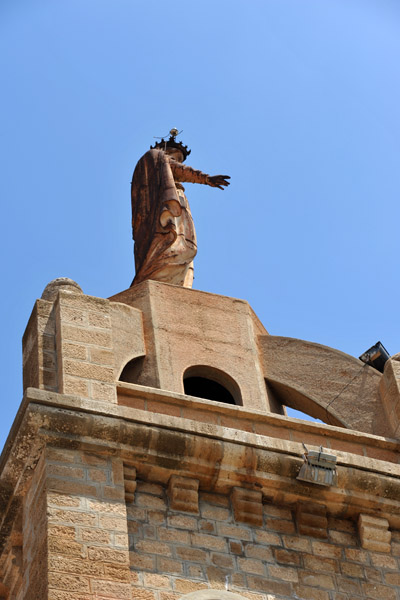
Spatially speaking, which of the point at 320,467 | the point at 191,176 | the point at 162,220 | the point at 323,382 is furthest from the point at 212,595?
the point at 191,176

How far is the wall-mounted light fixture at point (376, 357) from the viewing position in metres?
16.8

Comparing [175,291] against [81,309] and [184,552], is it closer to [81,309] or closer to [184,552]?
[81,309]

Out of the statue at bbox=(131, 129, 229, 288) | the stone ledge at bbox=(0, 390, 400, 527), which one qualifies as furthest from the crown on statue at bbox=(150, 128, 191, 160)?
the stone ledge at bbox=(0, 390, 400, 527)

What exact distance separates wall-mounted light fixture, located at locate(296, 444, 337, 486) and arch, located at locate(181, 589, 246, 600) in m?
1.54

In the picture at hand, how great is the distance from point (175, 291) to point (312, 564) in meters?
3.81

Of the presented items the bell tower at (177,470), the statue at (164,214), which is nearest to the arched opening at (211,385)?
the bell tower at (177,470)

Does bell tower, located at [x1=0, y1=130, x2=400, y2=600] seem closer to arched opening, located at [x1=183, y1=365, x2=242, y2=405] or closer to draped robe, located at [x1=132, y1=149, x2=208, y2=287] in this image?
arched opening, located at [x1=183, y1=365, x2=242, y2=405]

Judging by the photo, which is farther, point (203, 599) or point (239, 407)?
point (239, 407)

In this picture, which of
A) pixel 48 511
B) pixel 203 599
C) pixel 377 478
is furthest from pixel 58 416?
pixel 377 478

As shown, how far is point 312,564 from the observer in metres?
13.9

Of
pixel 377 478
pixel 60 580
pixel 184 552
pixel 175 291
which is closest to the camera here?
pixel 60 580

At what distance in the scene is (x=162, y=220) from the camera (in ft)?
57.4

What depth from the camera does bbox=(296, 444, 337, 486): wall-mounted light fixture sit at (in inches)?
562

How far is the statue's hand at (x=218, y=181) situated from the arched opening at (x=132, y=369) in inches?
130
